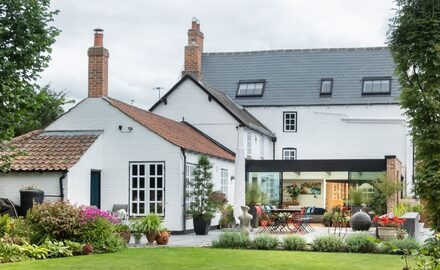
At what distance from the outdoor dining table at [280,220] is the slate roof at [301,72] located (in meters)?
13.5

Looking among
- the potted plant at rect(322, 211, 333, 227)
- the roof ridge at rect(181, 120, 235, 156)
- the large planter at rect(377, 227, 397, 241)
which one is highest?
the roof ridge at rect(181, 120, 235, 156)

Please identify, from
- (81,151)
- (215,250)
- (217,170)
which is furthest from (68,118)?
(215,250)

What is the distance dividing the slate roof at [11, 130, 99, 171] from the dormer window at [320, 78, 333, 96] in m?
18.0

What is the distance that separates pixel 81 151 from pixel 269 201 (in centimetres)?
1313

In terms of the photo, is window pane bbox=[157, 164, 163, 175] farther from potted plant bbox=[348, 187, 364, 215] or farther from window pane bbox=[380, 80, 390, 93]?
window pane bbox=[380, 80, 390, 93]

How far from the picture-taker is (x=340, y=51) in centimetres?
4191

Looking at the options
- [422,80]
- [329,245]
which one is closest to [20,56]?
[422,80]

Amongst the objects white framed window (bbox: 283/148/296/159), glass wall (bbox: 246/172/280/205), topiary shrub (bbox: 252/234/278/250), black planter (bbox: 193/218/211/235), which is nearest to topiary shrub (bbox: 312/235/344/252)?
topiary shrub (bbox: 252/234/278/250)

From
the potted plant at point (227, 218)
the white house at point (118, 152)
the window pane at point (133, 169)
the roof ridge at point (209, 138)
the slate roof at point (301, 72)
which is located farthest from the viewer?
the slate roof at point (301, 72)

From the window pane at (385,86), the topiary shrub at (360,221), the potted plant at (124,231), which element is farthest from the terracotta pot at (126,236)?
the window pane at (385,86)

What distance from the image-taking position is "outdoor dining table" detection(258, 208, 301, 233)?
25.6 meters

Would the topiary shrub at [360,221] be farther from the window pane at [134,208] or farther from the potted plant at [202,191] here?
the window pane at [134,208]

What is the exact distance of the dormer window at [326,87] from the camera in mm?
39875

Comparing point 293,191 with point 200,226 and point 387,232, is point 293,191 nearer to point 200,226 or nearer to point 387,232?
point 200,226
